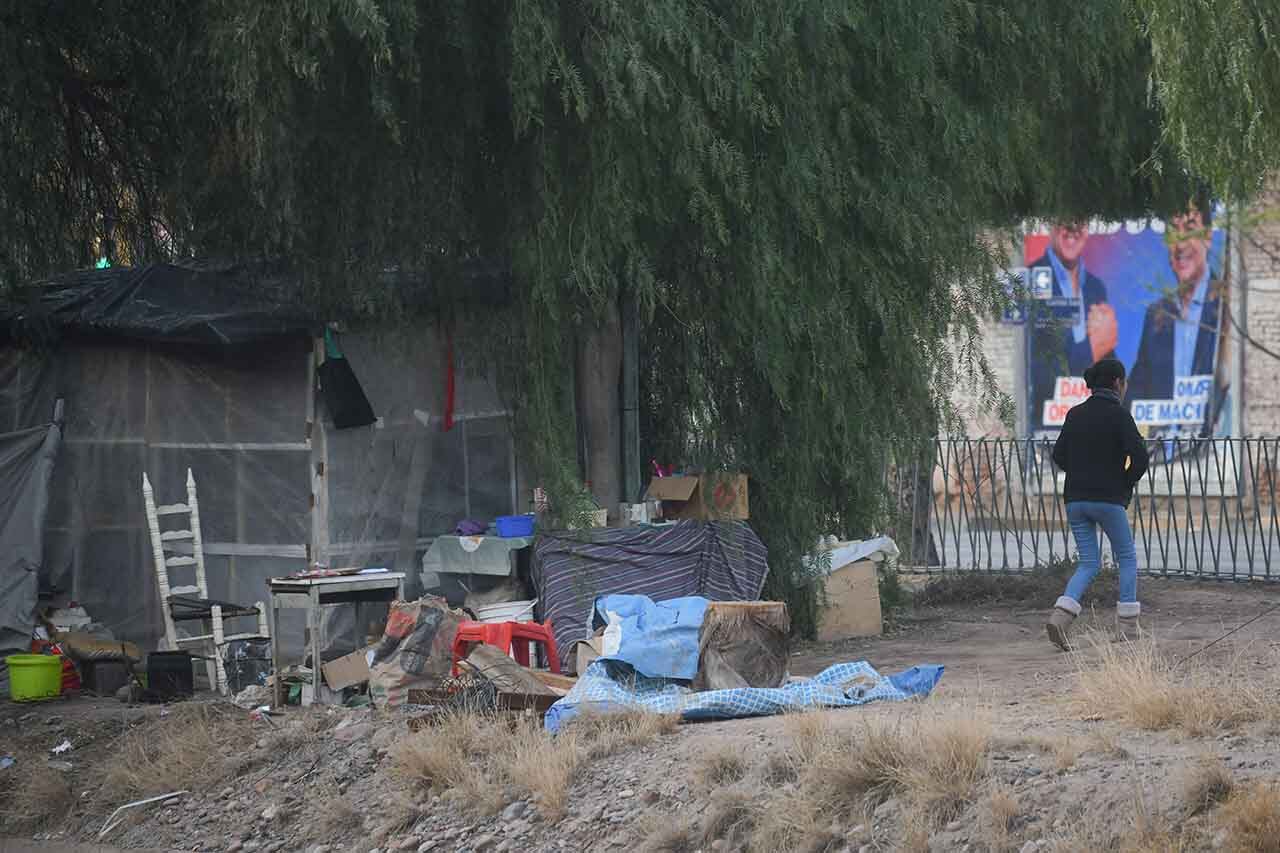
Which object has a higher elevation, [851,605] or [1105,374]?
[1105,374]

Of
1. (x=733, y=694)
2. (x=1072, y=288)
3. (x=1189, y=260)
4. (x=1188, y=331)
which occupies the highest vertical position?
(x=1189, y=260)

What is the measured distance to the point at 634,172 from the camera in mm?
11602

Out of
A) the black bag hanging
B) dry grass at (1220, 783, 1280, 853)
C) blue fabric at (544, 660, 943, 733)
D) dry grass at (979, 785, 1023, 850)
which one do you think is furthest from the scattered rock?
dry grass at (1220, 783, 1280, 853)

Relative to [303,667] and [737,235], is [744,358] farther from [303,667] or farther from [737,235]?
[303,667]

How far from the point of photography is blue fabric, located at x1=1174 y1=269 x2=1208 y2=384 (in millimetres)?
25500

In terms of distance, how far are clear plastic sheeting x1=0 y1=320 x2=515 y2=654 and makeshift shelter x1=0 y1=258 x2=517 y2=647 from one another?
1 centimetres

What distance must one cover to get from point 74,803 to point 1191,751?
6279 millimetres

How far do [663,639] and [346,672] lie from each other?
2.23m

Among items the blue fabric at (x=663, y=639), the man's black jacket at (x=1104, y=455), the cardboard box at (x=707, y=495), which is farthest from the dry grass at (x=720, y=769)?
the cardboard box at (x=707, y=495)

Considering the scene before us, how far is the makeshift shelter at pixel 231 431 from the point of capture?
1270 centimetres

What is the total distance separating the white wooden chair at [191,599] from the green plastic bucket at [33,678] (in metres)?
0.80

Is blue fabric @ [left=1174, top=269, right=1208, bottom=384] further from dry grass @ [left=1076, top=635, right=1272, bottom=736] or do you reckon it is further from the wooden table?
dry grass @ [left=1076, top=635, right=1272, bottom=736]

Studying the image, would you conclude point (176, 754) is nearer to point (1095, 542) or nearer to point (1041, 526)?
point (1095, 542)

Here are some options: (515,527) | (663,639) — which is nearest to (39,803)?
(663,639)
